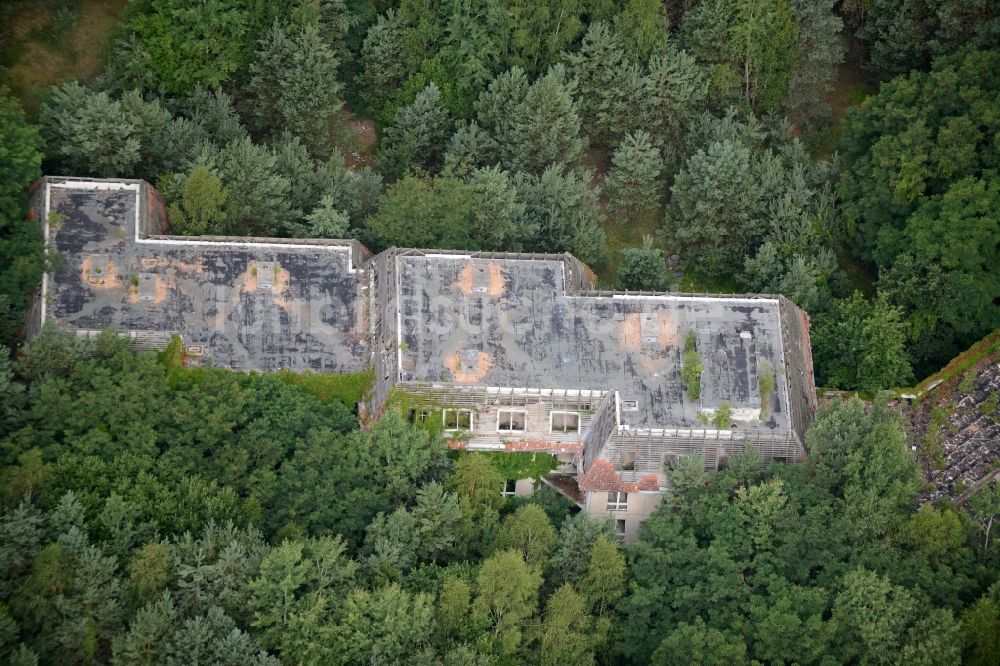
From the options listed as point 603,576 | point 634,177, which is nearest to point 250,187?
point 634,177

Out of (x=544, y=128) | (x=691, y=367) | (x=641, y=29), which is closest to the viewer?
(x=691, y=367)

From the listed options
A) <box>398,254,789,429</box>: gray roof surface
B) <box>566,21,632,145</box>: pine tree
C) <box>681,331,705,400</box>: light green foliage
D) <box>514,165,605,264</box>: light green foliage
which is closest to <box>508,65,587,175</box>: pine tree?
<box>566,21,632,145</box>: pine tree

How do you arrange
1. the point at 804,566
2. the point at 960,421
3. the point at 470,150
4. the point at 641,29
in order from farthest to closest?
the point at 641,29 → the point at 470,150 → the point at 960,421 → the point at 804,566

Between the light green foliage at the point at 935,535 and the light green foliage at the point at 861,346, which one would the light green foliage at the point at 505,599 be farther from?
the light green foliage at the point at 861,346

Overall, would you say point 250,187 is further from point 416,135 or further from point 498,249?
point 498,249

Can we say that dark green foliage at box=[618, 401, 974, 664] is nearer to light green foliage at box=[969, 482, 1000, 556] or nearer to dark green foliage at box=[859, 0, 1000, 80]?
light green foliage at box=[969, 482, 1000, 556]

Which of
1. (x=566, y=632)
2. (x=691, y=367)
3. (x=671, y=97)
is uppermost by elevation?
(x=671, y=97)

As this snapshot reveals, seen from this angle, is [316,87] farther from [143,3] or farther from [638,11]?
[638,11]

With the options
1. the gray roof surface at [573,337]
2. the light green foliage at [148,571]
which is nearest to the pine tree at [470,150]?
the gray roof surface at [573,337]
